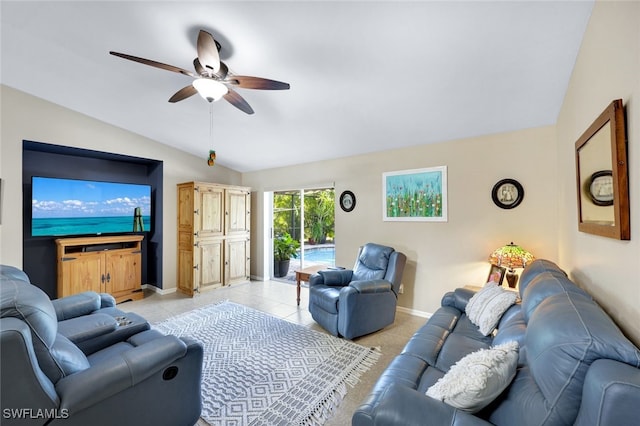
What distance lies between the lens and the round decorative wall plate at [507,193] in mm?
2939

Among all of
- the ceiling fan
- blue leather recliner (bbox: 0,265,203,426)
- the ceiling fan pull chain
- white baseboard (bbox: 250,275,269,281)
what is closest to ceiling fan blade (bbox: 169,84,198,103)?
the ceiling fan

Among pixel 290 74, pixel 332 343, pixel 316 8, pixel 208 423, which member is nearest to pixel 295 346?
pixel 332 343

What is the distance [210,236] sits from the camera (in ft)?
15.4

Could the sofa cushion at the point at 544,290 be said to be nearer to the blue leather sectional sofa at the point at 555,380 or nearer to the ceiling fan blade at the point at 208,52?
the blue leather sectional sofa at the point at 555,380

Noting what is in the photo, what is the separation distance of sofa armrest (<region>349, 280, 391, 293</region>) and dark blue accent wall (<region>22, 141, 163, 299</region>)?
366 centimetres

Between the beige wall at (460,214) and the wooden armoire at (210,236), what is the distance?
6.93ft

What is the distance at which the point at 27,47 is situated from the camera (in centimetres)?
249

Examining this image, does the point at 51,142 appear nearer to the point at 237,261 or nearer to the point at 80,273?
the point at 80,273

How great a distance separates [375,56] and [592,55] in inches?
53.4

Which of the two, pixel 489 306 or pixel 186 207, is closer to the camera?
pixel 489 306

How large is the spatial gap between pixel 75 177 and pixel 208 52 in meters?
3.80

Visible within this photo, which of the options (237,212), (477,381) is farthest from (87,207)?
(477,381)

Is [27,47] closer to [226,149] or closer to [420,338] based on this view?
[226,149]

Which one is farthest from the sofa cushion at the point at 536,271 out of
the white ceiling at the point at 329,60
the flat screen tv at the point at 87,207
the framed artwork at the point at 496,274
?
the flat screen tv at the point at 87,207
